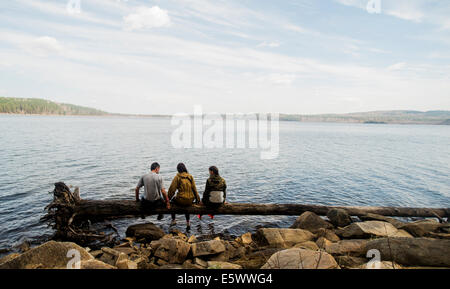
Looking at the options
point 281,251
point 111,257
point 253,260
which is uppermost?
point 281,251

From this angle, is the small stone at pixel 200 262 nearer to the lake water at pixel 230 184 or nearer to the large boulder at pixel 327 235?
the lake water at pixel 230 184

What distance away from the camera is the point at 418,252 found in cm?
639

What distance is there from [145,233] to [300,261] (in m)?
7.06

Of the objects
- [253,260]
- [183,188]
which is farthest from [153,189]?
[253,260]

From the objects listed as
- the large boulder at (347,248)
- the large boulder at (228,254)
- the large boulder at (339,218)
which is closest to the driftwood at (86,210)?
the large boulder at (228,254)

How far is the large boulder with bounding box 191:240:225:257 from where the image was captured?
7.73 metres

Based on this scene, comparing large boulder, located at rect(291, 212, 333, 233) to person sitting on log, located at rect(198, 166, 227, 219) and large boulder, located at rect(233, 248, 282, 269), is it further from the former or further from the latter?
A: person sitting on log, located at rect(198, 166, 227, 219)

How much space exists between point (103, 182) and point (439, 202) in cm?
2735

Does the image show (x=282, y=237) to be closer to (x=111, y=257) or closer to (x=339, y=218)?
(x=339, y=218)

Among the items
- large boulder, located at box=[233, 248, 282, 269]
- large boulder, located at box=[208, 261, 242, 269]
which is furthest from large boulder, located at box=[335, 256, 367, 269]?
large boulder, located at box=[208, 261, 242, 269]

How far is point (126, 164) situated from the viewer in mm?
28359

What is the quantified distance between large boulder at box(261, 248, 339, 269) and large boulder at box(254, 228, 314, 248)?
287cm

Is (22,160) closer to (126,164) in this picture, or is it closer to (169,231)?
(126,164)

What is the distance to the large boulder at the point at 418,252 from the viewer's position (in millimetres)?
6246
